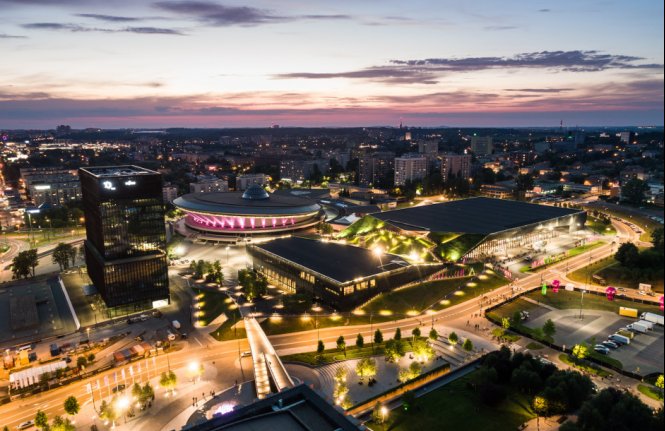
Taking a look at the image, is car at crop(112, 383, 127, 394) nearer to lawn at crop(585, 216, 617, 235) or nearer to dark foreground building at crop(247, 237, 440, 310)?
→ dark foreground building at crop(247, 237, 440, 310)

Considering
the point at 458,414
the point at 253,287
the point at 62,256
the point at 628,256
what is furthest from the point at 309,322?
the point at 628,256

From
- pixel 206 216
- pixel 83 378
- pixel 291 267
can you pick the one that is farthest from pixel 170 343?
pixel 206 216

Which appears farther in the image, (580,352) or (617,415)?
(580,352)

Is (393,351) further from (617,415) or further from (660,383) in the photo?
(660,383)

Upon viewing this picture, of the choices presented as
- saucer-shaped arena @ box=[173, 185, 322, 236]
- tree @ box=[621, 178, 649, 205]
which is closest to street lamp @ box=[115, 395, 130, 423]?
saucer-shaped arena @ box=[173, 185, 322, 236]

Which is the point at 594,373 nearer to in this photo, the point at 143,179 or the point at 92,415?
the point at 92,415
